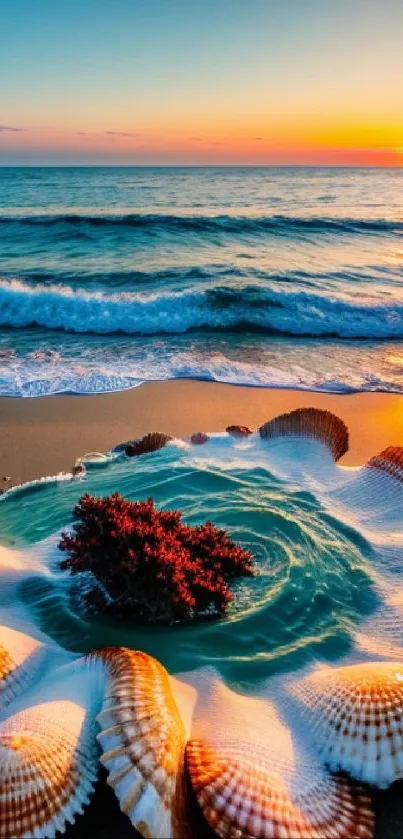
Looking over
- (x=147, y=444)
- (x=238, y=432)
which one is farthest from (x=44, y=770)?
(x=238, y=432)

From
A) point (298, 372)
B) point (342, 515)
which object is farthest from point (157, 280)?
point (342, 515)

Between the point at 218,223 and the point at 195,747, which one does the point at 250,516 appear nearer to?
the point at 195,747

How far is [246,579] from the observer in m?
4.87

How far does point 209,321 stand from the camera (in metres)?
15.5

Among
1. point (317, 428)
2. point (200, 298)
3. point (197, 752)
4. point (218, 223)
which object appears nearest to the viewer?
point (197, 752)

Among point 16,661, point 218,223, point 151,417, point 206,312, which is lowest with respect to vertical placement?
point 151,417

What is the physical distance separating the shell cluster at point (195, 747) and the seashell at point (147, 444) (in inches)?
145

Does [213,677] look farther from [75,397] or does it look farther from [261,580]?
[75,397]

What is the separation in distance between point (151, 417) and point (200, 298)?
8038 mm

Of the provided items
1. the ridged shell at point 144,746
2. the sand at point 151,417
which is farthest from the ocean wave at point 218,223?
the ridged shell at point 144,746

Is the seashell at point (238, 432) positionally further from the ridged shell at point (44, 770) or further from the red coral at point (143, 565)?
the ridged shell at point (44, 770)

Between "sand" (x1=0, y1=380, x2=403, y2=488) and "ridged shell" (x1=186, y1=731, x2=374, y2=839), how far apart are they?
4.82 m

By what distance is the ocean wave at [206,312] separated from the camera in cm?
1488

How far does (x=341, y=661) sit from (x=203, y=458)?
321 cm
